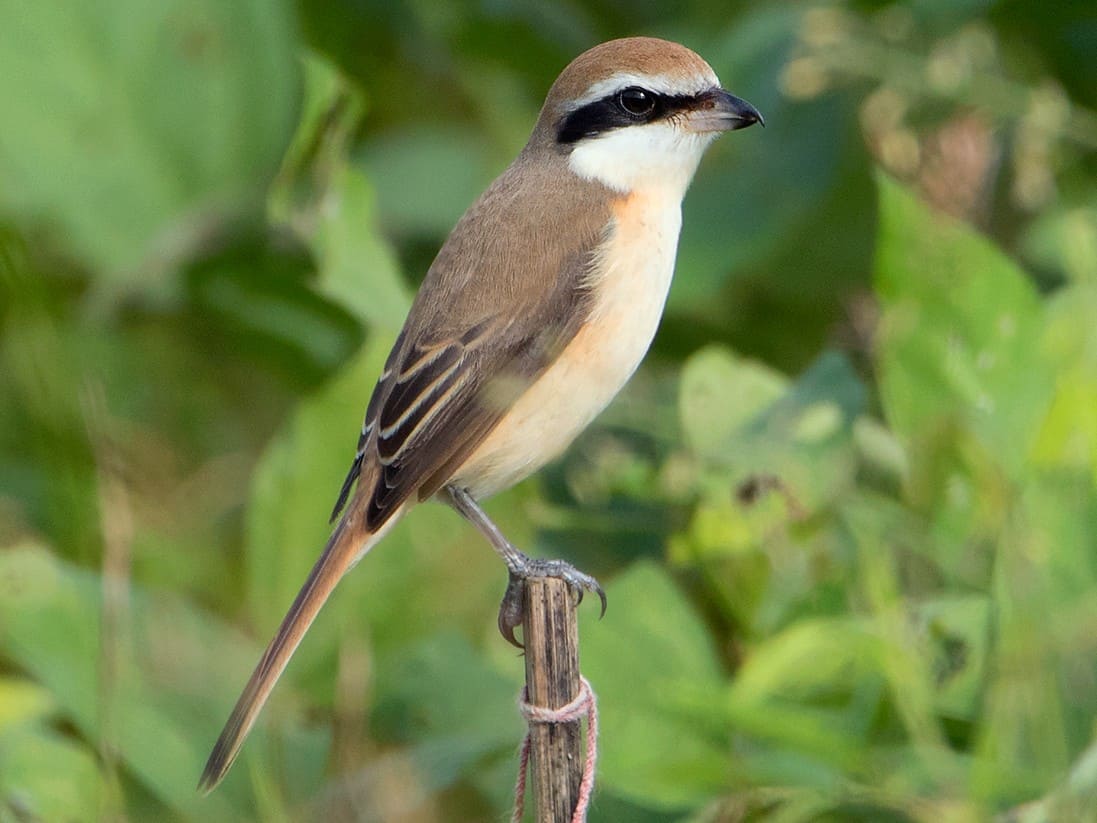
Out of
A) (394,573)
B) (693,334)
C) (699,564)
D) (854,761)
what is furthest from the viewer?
(693,334)

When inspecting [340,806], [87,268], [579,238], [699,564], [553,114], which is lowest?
[340,806]

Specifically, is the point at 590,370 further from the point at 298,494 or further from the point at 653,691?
the point at 298,494

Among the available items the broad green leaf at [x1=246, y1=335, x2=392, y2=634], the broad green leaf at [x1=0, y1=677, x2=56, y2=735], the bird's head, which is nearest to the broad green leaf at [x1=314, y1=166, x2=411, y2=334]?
the broad green leaf at [x1=246, y1=335, x2=392, y2=634]

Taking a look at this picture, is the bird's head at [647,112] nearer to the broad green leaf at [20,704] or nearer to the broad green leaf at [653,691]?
the broad green leaf at [653,691]

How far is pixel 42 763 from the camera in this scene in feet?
11.2

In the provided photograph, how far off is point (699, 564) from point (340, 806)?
97 cm

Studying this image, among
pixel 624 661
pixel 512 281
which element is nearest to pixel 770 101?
pixel 512 281

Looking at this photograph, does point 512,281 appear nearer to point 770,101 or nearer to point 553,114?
point 553,114

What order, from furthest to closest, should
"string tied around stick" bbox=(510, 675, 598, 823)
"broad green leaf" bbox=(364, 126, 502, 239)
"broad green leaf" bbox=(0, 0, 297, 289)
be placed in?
"broad green leaf" bbox=(364, 126, 502, 239) → "broad green leaf" bbox=(0, 0, 297, 289) → "string tied around stick" bbox=(510, 675, 598, 823)

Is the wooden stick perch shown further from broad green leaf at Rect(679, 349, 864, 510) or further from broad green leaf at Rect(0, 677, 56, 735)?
broad green leaf at Rect(0, 677, 56, 735)

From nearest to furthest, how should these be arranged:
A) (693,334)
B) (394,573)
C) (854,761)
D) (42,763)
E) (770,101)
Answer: (854,761) → (42,763) → (394,573) → (770,101) → (693,334)

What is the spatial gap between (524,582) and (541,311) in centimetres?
62

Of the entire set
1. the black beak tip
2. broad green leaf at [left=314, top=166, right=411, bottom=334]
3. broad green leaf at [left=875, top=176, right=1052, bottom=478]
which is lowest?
broad green leaf at [left=875, top=176, right=1052, bottom=478]

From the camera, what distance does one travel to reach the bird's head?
11.8 feet
